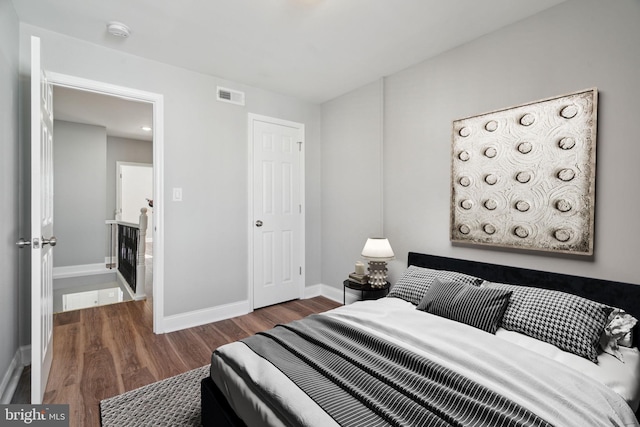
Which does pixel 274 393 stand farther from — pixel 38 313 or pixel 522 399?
pixel 38 313

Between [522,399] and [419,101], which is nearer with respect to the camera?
[522,399]

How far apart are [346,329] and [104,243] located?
226 inches

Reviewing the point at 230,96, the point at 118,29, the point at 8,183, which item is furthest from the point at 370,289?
the point at 118,29

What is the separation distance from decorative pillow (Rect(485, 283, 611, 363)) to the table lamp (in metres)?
1.17

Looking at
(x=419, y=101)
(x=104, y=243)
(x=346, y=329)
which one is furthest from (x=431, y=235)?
(x=104, y=243)

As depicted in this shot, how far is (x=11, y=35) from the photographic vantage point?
2.11 metres

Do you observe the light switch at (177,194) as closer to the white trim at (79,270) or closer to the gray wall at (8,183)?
the gray wall at (8,183)

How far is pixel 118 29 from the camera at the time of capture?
235 centimetres

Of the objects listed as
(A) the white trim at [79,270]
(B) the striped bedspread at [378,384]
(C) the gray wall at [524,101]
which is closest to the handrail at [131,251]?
(A) the white trim at [79,270]

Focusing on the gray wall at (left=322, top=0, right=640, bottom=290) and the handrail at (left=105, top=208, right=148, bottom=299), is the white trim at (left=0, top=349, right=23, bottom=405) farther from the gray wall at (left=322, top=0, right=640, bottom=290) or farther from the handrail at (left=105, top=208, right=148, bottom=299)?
the gray wall at (left=322, top=0, right=640, bottom=290)

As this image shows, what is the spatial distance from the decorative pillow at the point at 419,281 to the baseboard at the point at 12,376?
8.41 ft

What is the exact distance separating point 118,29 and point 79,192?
423 cm

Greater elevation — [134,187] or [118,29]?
[118,29]

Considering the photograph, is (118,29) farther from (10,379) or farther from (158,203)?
(10,379)
